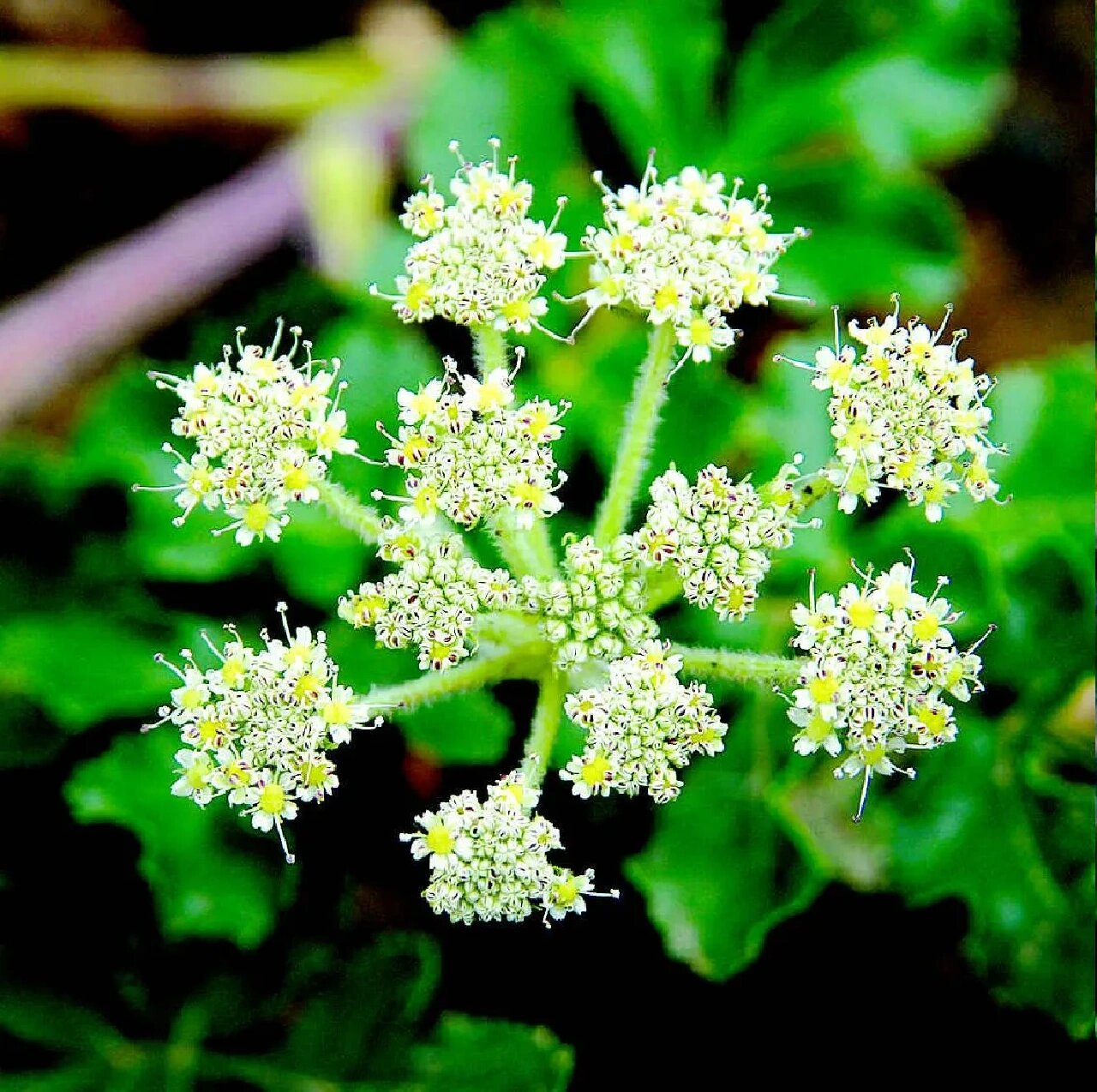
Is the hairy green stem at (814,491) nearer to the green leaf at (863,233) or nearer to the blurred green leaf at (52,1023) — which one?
the green leaf at (863,233)

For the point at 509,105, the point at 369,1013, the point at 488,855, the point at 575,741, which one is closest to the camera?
the point at 488,855

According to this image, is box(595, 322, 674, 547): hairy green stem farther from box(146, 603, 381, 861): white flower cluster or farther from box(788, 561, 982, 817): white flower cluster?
box(146, 603, 381, 861): white flower cluster

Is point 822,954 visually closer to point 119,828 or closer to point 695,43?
point 119,828

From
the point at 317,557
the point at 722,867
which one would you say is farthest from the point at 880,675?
the point at 317,557

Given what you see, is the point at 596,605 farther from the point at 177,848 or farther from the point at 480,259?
the point at 177,848

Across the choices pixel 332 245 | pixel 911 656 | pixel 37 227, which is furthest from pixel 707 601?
pixel 37 227

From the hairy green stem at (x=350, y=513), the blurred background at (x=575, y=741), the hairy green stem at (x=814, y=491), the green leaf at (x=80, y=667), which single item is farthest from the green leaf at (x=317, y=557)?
the hairy green stem at (x=814, y=491)
